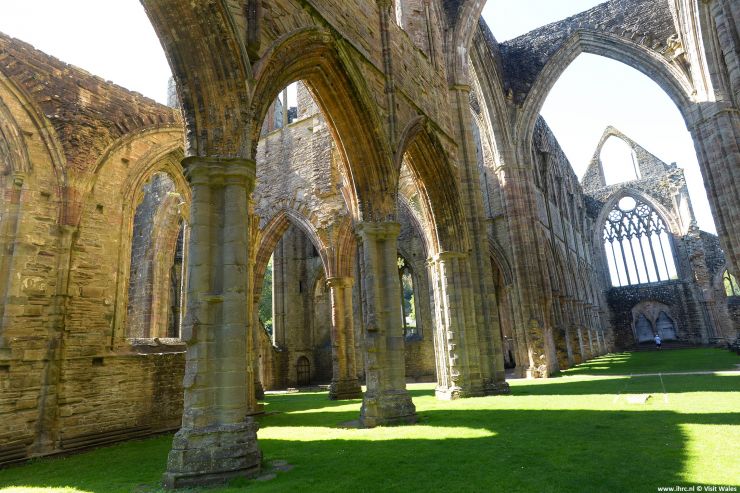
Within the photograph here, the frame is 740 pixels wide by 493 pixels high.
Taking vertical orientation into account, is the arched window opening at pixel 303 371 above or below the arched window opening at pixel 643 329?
below

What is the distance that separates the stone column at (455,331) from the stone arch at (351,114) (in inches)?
99.3

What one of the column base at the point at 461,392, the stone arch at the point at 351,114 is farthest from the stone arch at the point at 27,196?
the column base at the point at 461,392

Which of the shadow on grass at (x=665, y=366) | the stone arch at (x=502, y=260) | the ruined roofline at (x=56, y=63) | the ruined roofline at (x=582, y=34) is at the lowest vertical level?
the shadow on grass at (x=665, y=366)

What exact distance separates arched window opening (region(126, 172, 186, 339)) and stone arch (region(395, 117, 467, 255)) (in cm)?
589

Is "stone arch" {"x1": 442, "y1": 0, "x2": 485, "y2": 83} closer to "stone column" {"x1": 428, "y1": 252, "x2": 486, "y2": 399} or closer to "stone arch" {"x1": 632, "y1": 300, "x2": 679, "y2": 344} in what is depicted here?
"stone column" {"x1": 428, "y1": 252, "x2": 486, "y2": 399}

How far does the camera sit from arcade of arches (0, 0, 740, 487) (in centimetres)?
466

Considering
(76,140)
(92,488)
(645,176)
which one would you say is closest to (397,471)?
(92,488)

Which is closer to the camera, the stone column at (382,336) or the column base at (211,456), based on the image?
the column base at (211,456)

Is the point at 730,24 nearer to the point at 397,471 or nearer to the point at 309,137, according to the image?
the point at 397,471

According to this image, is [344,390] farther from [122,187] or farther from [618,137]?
[618,137]

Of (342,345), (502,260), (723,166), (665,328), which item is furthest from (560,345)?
(665,328)

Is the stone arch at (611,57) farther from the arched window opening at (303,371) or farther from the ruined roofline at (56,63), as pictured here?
the ruined roofline at (56,63)

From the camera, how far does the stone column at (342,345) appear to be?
11961 millimetres

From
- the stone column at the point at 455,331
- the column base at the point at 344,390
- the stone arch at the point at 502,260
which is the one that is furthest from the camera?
the stone arch at the point at 502,260
